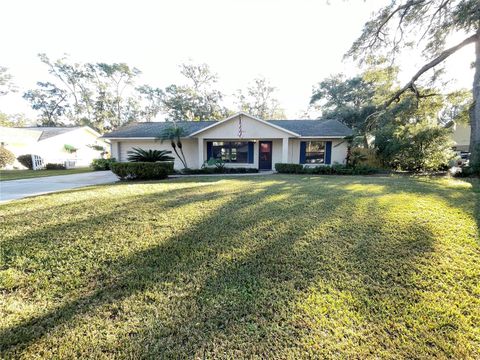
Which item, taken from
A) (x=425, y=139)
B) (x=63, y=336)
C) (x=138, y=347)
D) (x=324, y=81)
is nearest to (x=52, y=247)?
(x=63, y=336)

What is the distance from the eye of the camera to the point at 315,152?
1454 centimetres

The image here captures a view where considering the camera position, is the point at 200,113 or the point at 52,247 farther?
the point at 200,113

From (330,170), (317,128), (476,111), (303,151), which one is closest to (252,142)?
(303,151)

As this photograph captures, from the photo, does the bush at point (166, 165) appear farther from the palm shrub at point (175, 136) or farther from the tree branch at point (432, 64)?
the tree branch at point (432, 64)

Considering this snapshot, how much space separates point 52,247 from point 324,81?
3113 centimetres

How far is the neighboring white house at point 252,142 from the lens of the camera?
13.9 m

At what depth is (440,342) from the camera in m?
1.75

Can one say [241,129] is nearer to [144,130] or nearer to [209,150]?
[209,150]

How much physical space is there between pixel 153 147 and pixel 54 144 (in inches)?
556

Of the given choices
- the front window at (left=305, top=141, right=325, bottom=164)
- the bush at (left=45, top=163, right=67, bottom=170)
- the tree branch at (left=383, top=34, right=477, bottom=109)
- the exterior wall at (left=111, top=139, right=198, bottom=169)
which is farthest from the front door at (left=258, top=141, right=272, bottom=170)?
the bush at (left=45, top=163, right=67, bottom=170)

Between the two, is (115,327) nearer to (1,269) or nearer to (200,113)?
(1,269)

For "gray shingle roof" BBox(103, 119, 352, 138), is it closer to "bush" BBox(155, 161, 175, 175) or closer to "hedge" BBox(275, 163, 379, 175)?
"hedge" BBox(275, 163, 379, 175)

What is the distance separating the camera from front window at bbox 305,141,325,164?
47.3 ft

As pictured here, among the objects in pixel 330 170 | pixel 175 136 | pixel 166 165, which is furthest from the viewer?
pixel 175 136
